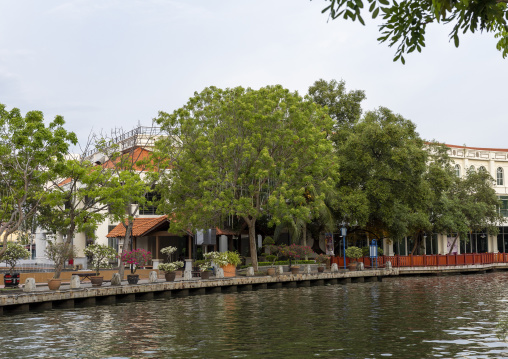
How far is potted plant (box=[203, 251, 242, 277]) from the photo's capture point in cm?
Answer: 4191

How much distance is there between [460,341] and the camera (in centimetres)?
1727

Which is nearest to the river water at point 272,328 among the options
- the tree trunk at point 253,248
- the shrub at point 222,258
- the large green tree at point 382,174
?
the shrub at point 222,258

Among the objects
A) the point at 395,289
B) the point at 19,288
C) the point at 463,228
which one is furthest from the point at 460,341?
the point at 463,228

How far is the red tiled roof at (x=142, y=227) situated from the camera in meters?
51.9

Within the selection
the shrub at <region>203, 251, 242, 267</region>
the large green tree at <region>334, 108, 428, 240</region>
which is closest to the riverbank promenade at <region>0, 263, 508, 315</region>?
the shrub at <region>203, 251, 242, 267</region>

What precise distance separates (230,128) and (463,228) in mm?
27279

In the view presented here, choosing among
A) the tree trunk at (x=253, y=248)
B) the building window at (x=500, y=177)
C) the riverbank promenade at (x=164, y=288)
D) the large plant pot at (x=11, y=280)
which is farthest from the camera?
the building window at (x=500, y=177)

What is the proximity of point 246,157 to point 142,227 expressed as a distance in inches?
618

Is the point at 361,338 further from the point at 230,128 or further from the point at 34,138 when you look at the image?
the point at 230,128

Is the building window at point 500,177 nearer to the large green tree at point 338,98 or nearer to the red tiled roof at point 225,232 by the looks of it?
the large green tree at point 338,98

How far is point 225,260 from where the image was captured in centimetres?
4200

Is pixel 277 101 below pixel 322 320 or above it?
above

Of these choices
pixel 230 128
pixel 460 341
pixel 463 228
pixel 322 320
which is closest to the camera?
pixel 460 341

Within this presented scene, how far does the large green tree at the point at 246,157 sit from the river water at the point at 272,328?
432 inches
